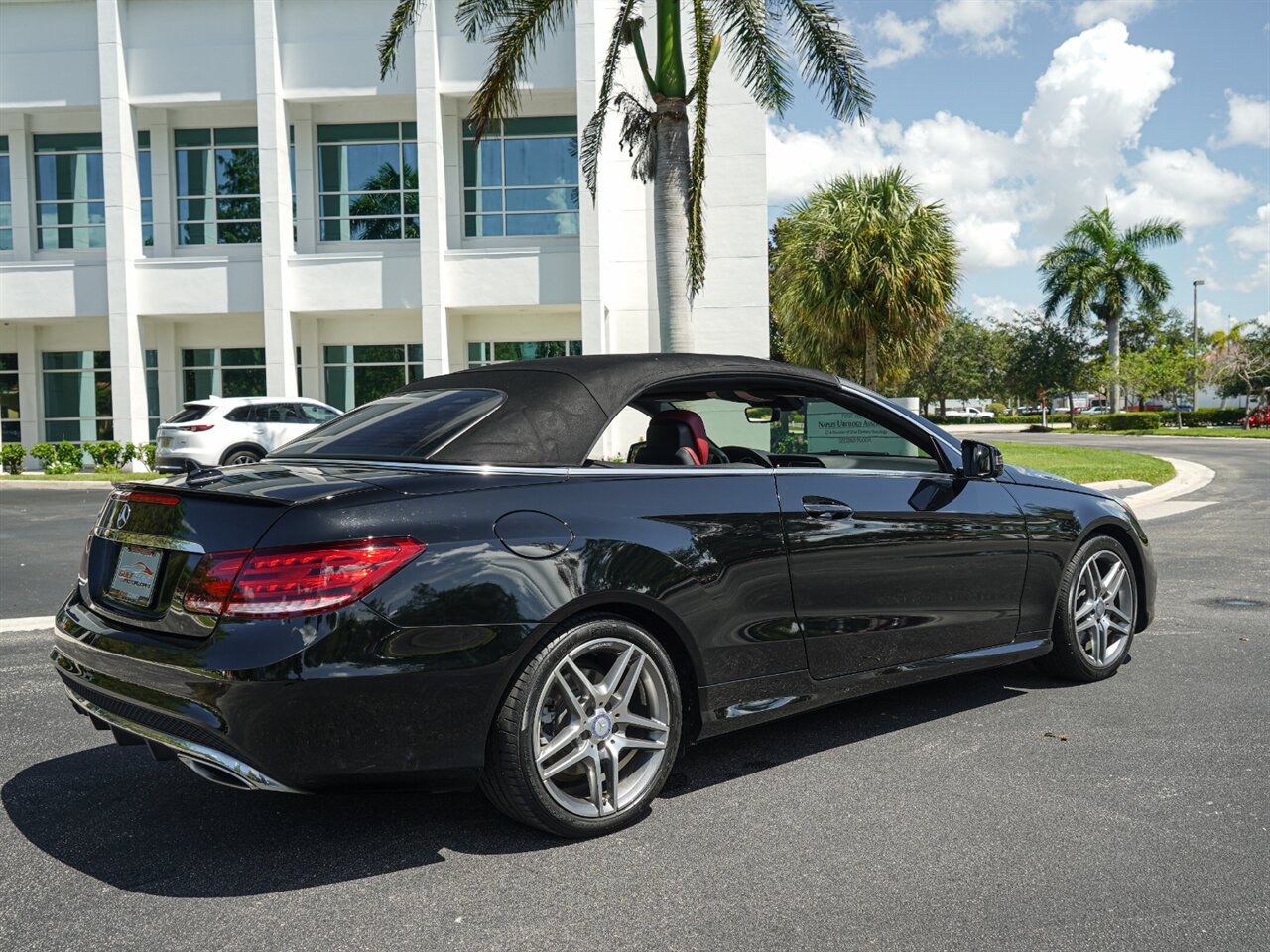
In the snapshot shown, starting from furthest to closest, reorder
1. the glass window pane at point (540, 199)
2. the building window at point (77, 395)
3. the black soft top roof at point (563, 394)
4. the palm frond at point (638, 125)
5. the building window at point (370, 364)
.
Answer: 1. the building window at point (77, 395)
2. the building window at point (370, 364)
3. the glass window pane at point (540, 199)
4. the palm frond at point (638, 125)
5. the black soft top roof at point (563, 394)

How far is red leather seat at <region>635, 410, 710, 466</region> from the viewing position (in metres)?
4.22

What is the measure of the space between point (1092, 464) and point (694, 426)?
62.8 feet

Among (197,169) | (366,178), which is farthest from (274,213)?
(197,169)

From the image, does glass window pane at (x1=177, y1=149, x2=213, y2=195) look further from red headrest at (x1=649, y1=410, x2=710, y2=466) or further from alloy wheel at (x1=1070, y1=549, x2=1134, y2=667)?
alloy wheel at (x1=1070, y1=549, x2=1134, y2=667)

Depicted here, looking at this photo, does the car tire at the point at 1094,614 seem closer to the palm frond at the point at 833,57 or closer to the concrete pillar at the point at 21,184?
the palm frond at the point at 833,57

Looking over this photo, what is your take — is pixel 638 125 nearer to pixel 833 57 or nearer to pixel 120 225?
pixel 833 57

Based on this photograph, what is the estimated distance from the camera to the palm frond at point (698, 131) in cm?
1466

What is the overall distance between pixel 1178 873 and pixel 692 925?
4.83 ft

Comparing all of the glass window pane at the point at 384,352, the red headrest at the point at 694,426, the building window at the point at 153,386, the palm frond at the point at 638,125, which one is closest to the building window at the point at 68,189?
the building window at the point at 153,386

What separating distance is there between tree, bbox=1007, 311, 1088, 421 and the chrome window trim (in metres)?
64.0

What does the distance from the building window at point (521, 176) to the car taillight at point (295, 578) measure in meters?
23.8

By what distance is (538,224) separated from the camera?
1033 inches

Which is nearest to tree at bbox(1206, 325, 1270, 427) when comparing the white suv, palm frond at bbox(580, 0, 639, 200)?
palm frond at bbox(580, 0, 639, 200)

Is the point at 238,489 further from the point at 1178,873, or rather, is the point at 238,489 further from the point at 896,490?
the point at 1178,873
